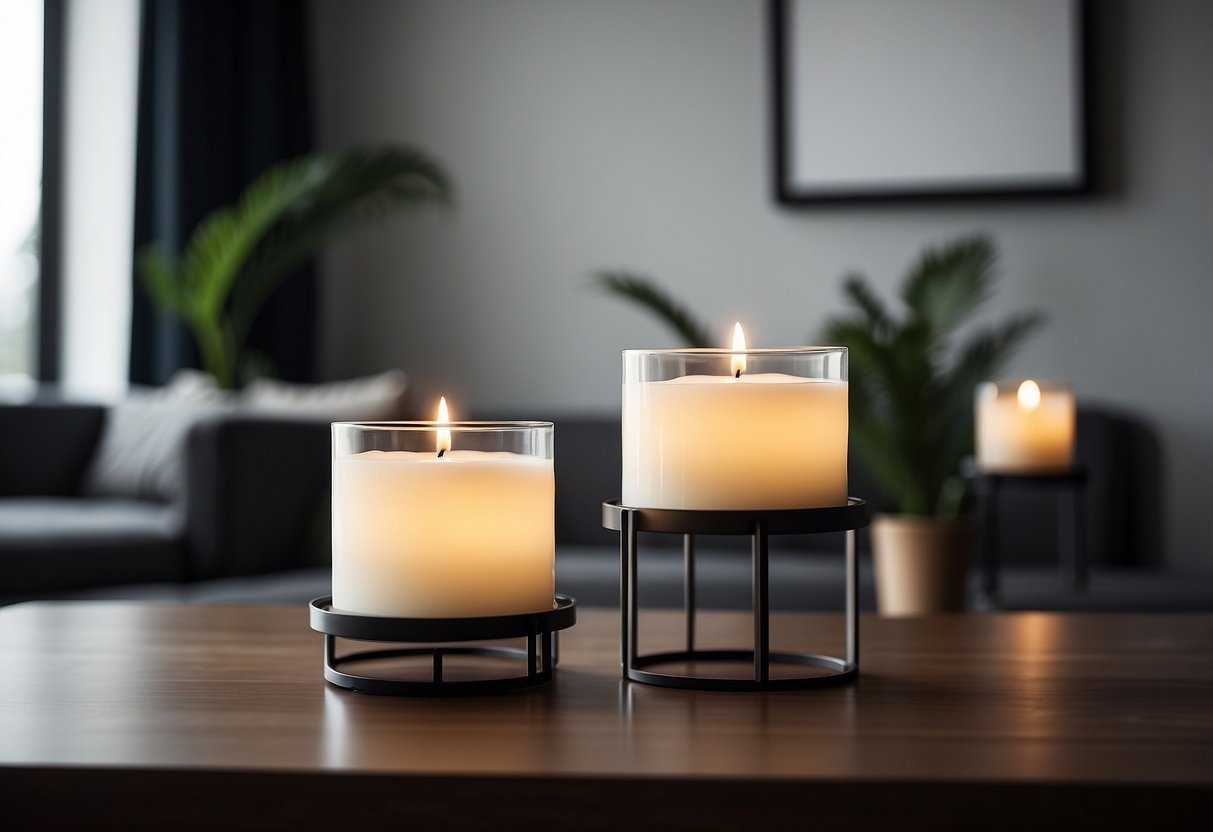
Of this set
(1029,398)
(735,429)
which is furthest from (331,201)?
(735,429)

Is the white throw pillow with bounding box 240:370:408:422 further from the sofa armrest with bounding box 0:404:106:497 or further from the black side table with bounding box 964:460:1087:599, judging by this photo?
the black side table with bounding box 964:460:1087:599

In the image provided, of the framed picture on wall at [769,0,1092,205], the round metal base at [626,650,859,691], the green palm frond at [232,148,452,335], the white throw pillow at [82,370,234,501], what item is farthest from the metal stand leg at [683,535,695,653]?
the framed picture on wall at [769,0,1092,205]

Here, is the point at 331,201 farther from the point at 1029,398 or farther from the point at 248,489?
the point at 1029,398

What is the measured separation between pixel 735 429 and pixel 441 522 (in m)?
0.16

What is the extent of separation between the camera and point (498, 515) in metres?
0.67

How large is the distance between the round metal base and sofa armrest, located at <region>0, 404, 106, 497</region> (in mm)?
2905

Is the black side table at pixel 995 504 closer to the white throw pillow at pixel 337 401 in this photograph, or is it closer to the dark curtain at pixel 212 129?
the white throw pillow at pixel 337 401

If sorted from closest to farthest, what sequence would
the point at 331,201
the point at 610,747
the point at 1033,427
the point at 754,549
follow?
the point at 610,747 < the point at 754,549 < the point at 1033,427 < the point at 331,201

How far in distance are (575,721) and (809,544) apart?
9.28 feet

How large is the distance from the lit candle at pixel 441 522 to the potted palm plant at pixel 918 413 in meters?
1.84

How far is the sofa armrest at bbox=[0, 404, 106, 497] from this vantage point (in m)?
3.28

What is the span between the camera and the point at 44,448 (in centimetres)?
331

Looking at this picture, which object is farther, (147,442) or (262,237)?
(262,237)

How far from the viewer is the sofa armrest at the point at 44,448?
3.28 metres
